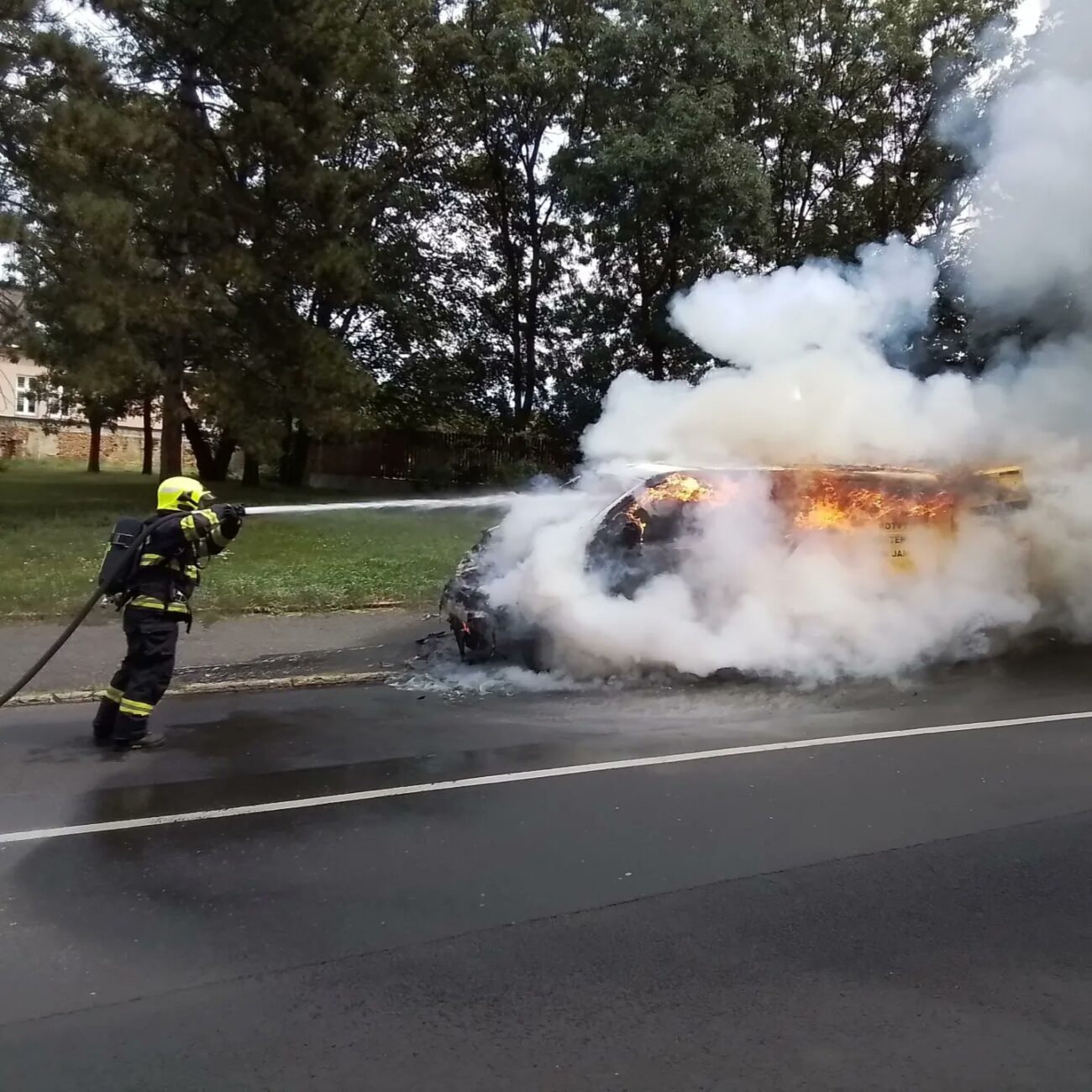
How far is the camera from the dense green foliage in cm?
1521

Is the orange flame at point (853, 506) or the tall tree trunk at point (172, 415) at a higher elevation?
the tall tree trunk at point (172, 415)

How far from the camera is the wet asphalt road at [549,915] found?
296 centimetres

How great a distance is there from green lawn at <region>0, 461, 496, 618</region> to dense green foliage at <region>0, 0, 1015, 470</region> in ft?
6.98

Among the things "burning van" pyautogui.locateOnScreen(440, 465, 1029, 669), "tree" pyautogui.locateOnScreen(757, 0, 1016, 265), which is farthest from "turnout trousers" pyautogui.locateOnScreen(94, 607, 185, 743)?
"tree" pyautogui.locateOnScreen(757, 0, 1016, 265)

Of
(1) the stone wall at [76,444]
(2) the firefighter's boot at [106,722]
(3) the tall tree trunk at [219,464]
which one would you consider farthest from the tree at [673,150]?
(1) the stone wall at [76,444]

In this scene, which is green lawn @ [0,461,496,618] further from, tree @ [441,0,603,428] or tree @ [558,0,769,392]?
tree @ [441,0,603,428]

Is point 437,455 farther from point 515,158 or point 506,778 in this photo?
point 506,778

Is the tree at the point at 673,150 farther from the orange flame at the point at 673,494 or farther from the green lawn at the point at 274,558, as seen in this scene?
the orange flame at the point at 673,494

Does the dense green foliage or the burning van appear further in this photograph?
the dense green foliage

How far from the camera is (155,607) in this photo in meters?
6.05

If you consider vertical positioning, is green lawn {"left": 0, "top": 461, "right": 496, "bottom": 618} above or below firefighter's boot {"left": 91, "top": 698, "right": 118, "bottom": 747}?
above

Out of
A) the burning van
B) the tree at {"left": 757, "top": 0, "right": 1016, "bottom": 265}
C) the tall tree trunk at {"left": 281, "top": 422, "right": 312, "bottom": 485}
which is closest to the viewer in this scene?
the burning van

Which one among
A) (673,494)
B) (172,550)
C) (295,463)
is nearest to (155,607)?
(172,550)

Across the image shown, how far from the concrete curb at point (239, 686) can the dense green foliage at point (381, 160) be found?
763 cm
